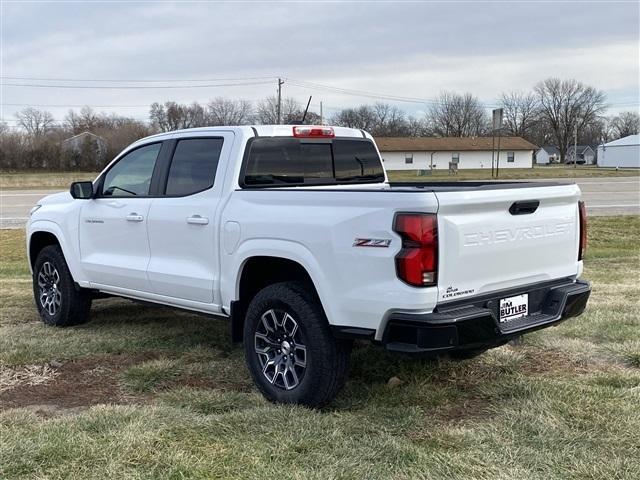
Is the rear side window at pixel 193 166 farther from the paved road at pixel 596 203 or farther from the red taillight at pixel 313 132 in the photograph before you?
the paved road at pixel 596 203

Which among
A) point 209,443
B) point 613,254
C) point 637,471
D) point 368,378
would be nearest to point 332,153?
point 368,378

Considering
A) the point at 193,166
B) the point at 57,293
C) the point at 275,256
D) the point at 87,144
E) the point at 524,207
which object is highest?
the point at 87,144

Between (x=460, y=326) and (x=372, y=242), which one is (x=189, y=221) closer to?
(x=372, y=242)

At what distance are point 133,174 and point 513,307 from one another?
3552mm

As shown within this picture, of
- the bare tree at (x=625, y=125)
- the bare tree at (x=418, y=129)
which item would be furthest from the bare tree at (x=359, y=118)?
the bare tree at (x=625, y=125)

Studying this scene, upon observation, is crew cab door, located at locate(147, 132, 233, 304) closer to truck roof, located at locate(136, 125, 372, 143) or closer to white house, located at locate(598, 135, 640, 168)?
truck roof, located at locate(136, 125, 372, 143)

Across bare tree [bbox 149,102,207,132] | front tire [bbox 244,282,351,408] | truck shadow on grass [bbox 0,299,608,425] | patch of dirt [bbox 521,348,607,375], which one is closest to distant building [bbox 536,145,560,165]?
bare tree [bbox 149,102,207,132]

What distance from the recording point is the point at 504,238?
13.7 feet

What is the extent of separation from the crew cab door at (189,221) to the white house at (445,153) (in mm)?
69320

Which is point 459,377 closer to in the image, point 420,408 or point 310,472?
point 420,408

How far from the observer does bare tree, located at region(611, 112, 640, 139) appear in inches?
4791

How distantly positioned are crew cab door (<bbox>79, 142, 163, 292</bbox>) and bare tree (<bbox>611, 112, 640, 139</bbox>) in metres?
130

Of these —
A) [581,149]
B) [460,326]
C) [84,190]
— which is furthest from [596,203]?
[581,149]

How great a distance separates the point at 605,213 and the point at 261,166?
50.5 ft
